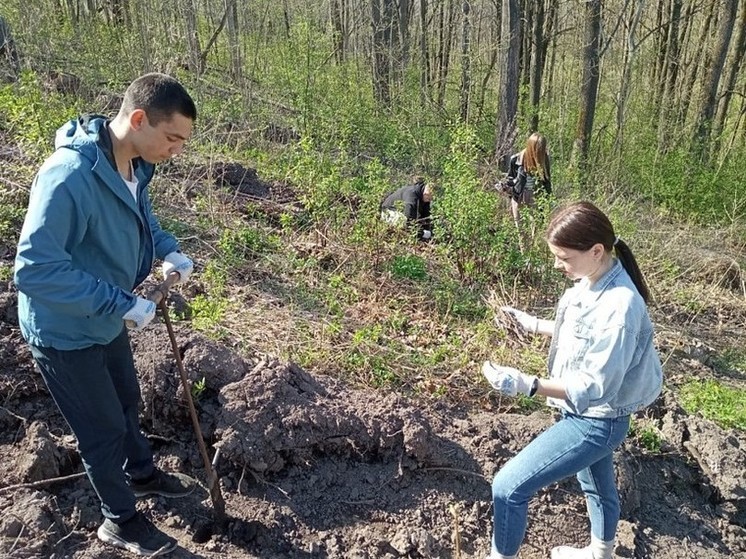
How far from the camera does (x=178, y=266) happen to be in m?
2.59

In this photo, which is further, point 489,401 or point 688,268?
point 688,268

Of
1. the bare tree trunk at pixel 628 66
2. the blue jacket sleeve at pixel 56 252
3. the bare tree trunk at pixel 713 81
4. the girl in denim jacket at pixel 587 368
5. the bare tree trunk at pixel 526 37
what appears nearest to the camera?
the blue jacket sleeve at pixel 56 252

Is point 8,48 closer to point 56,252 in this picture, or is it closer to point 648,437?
point 56,252

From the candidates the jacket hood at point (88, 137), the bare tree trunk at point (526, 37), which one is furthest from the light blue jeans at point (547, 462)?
the bare tree trunk at point (526, 37)

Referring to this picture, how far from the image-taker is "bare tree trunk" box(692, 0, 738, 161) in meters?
9.89

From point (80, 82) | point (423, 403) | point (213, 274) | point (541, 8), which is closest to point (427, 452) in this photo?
point (423, 403)

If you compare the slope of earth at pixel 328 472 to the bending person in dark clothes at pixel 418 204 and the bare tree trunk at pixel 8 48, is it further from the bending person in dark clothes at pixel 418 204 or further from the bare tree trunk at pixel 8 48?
the bare tree trunk at pixel 8 48

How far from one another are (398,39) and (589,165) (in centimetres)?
483

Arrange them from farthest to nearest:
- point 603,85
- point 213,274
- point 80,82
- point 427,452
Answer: point 603,85 → point 80,82 → point 213,274 → point 427,452

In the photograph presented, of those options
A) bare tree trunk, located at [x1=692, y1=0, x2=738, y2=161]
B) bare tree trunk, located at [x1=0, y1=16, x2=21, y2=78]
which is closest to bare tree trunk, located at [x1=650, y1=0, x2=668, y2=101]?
bare tree trunk, located at [x1=692, y1=0, x2=738, y2=161]

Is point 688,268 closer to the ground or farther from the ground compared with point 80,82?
closer to the ground

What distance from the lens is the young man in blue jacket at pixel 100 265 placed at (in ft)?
6.33

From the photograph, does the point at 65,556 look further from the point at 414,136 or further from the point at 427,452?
the point at 414,136

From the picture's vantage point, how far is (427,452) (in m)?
3.18
